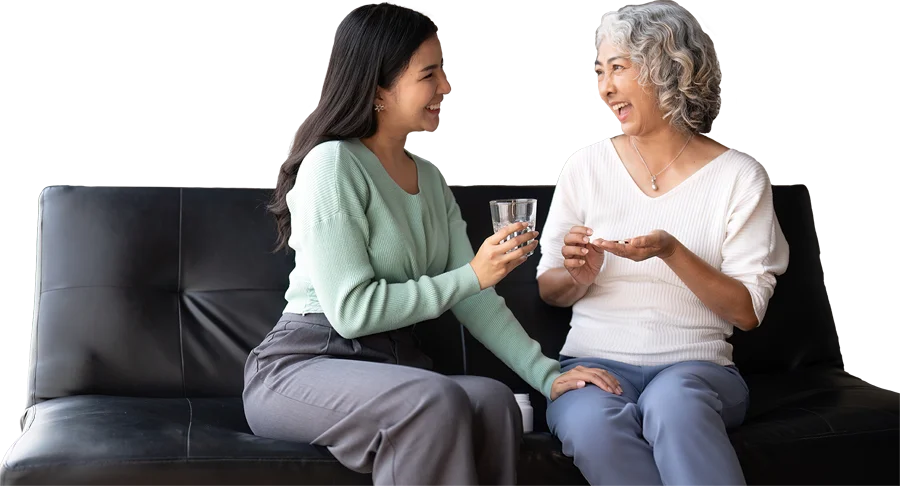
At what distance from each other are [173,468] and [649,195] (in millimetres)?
1243

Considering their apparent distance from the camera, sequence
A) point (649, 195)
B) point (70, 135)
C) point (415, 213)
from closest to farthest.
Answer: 1. point (415, 213)
2. point (649, 195)
3. point (70, 135)

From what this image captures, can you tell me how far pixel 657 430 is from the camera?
6.63 ft

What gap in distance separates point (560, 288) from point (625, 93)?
495 millimetres

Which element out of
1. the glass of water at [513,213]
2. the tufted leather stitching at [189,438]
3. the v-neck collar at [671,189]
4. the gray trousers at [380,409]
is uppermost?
the v-neck collar at [671,189]

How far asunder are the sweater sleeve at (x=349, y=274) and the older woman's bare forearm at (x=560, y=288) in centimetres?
42

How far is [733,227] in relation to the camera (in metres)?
2.38

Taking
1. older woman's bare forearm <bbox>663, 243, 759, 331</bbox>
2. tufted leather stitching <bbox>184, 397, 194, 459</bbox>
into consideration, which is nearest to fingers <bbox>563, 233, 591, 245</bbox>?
older woman's bare forearm <bbox>663, 243, 759, 331</bbox>

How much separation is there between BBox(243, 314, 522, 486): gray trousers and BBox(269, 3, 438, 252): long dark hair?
43 centimetres

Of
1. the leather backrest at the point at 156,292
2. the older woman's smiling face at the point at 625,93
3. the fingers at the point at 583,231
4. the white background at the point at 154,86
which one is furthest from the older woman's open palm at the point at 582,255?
the white background at the point at 154,86

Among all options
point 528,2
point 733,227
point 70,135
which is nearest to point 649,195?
point 733,227

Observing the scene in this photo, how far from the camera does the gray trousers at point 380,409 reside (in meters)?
1.89

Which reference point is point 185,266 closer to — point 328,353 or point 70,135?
point 328,353

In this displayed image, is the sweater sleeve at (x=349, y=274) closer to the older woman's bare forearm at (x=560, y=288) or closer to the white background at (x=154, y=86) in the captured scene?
the older woman's bare forearm at (x=560, y=288)

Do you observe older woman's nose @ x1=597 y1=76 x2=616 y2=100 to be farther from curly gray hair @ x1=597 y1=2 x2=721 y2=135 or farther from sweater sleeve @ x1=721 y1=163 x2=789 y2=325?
sweater sleeve @ x1=721 y1=163 x2=789 y2=325
